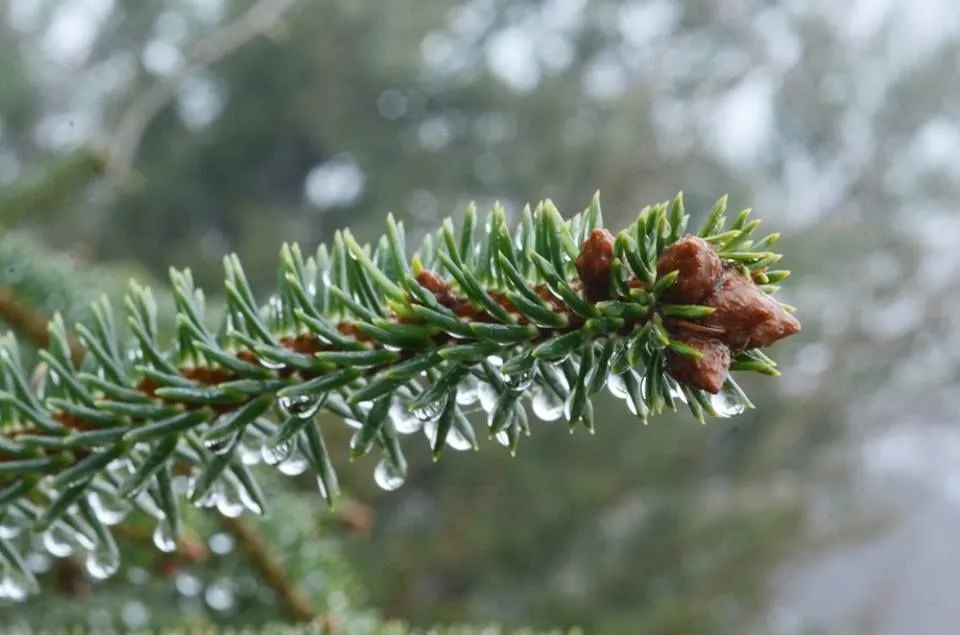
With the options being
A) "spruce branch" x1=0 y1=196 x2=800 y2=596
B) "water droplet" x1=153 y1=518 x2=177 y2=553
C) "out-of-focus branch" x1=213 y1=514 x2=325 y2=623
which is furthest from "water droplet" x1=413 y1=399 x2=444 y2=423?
"out-of-focus branch" x1=213 y1=514 x2=325 y2=623

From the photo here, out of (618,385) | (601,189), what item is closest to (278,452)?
(618,385)

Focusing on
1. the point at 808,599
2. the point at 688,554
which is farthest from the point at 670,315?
the point at 808,599

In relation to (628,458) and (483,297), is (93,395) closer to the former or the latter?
(483,297)

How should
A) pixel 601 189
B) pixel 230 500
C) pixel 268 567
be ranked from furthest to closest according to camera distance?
pixel 601 189 → pixel 268 567 → pixel 230 500

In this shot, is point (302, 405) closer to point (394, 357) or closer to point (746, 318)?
point (394, 357)

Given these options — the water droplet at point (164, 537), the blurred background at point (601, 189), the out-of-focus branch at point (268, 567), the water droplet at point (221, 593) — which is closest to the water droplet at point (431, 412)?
the water droplet at point (164, 537)

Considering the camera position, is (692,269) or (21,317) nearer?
(692,269)

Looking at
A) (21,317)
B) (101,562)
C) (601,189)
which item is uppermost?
(601,189)
